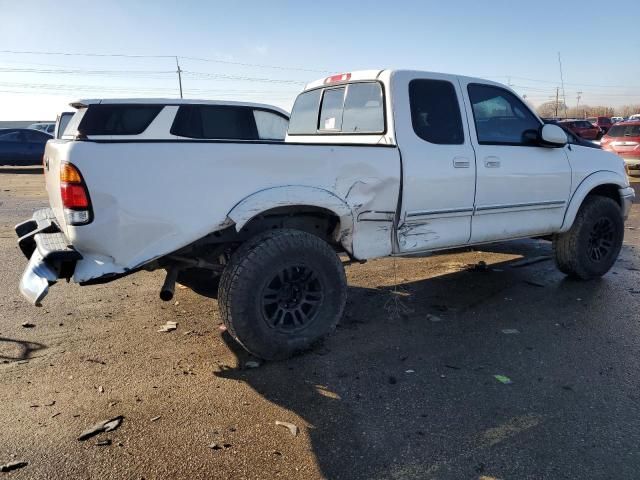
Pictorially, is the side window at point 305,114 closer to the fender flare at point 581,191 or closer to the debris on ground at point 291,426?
the fender flare at point 581,191

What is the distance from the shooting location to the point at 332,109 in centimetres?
513

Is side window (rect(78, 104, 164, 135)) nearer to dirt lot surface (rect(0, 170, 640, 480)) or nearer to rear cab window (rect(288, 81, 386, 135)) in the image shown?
dirt lot surface (rect(0, 170, 640, 480))

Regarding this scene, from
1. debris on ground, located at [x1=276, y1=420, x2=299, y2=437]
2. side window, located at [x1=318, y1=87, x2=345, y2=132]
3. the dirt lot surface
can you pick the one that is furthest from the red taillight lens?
side window, located at [x1=318, y1=87, x2=345, y2=132]

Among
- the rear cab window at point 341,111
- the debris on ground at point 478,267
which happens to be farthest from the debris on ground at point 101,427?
the debris on ground at point 478,267

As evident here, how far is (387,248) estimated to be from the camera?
13.9 feet

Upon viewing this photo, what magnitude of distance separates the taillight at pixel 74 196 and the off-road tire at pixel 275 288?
974mm

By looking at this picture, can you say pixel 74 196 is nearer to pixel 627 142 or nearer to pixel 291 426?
pixel 291 426

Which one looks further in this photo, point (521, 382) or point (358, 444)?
point (521, 382)

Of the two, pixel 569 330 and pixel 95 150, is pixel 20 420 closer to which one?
pixel 95 150

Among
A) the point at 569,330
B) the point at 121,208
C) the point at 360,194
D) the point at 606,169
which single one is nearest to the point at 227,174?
the point at 121,208

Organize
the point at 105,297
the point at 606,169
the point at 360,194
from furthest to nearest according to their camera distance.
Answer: the point at 606,169
the point at 105,297
the point at 360,194

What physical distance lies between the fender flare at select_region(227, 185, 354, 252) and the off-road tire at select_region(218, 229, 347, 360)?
233 mm

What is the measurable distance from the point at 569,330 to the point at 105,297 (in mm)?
4261

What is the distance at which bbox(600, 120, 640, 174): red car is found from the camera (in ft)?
52.5
